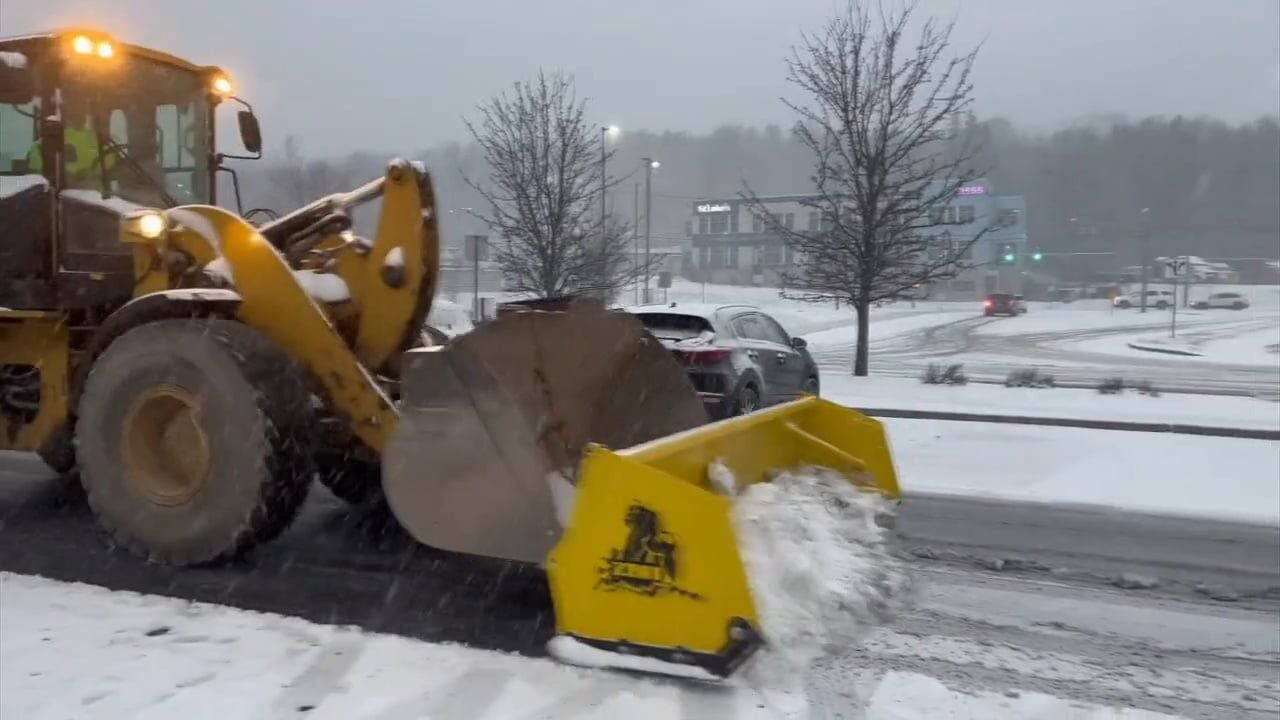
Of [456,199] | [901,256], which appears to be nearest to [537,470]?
[901,256]

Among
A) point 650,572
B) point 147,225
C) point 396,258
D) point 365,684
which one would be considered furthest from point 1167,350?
point 365,684

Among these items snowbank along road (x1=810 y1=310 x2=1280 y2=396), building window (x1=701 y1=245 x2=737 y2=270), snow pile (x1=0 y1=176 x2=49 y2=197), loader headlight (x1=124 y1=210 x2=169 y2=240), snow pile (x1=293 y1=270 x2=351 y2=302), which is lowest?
snowbank along road (x1=810 y1=310 x2=1280 y2=396)

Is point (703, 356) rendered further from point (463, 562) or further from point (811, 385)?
point (463, 562)

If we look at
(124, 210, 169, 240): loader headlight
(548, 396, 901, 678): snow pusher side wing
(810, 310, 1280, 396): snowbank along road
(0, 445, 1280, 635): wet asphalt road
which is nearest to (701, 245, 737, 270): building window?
(810, 310, 1280, 396): snowbank along road

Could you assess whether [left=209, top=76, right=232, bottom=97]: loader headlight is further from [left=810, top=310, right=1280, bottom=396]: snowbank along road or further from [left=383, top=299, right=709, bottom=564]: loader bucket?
[left=810, top=310, right=1280, bottom=396]: snowbank along road

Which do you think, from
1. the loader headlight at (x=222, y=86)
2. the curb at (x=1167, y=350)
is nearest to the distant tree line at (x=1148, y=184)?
the curb at (x=1167, y=350)

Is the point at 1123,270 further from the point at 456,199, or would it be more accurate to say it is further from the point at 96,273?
the point at 96,273

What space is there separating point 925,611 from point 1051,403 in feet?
43.2

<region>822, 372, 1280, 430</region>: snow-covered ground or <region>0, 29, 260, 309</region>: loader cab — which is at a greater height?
<region>0, 29, 260, 309</region>: loader cab

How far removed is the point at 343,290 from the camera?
6402mm

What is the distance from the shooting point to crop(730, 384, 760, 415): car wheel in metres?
12.6

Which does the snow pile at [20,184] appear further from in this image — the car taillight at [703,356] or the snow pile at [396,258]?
the car taillight at [703,356]

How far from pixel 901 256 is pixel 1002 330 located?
28.4 m

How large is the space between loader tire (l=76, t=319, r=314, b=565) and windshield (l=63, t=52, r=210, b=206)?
5.75 feet
